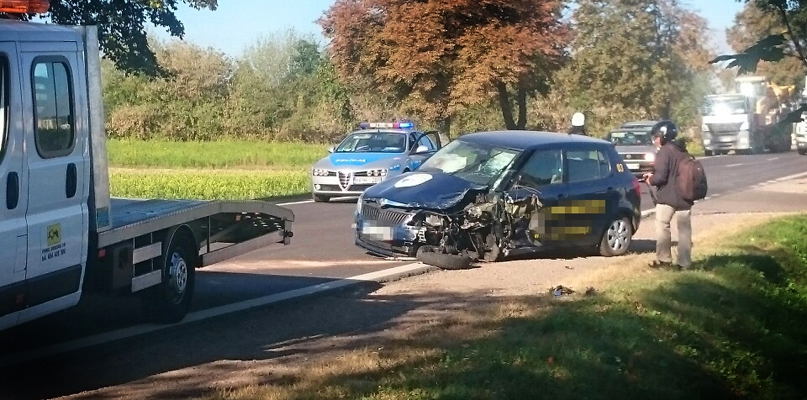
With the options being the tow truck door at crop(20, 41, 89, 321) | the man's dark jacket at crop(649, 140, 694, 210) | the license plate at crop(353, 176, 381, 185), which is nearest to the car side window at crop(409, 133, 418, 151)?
the license plate at crop(353, 176, 381, 185)

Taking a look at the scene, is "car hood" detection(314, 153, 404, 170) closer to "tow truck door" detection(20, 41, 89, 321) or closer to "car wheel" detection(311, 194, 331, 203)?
"car wheel" detection(311, 194, 331, 203)

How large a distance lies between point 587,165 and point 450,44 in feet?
59.6

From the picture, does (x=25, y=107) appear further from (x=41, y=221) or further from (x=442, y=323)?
(x=442, y=323)

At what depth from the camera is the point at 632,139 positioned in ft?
114

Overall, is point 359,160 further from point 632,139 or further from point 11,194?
point 11,194

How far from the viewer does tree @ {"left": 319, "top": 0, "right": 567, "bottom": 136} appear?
3281 centimetres

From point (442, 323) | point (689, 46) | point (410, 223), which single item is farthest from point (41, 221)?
point (689, 46)

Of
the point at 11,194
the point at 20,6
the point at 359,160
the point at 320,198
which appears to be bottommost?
the point at 320,198

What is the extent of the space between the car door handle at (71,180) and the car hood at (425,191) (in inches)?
256

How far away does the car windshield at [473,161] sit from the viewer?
1477 cm

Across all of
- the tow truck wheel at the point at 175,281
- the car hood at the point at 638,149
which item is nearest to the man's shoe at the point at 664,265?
the tow truck wheel at the point at 175,281

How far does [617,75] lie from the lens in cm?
5462

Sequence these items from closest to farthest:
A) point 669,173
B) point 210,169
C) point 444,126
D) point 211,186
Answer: point 669,173 → point 211,186 → point 444,126 → point 210,169

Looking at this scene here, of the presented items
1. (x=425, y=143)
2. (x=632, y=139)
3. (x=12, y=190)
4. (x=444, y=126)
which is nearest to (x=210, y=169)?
(x=444, y=126)
